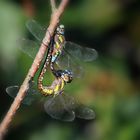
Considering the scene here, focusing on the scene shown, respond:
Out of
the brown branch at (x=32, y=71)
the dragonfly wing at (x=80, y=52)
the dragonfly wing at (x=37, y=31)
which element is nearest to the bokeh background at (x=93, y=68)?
the dragonfly wing at (x=80, y=52)

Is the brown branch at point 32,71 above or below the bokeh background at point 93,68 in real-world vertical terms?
above

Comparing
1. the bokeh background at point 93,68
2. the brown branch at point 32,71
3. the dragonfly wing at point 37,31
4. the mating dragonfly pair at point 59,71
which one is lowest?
the bokeh background at point 93,68

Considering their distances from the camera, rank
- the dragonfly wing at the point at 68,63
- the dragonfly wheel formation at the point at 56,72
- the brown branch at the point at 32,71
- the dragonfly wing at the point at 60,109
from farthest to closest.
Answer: the dragonfly wing at the point at 60,109 → the dragonfly wing at the point at 68,63 → the dragonfly wheel formation at the point at 56,72 → the brown branch at the point at 32,71

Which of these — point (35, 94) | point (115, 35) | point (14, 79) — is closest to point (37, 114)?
point (14, 79)

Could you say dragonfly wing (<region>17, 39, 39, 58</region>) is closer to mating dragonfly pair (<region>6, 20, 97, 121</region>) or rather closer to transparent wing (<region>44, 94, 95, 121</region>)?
mating dragonfly pair (<region>6, 20, 97, 121</region>)

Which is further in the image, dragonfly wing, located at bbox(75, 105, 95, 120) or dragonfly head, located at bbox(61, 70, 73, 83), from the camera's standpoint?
dragonfly wing, located at bbox(75, 105, 95, 120)

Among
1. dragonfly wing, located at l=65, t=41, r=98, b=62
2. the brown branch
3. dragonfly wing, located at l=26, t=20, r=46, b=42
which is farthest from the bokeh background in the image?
the brown branch

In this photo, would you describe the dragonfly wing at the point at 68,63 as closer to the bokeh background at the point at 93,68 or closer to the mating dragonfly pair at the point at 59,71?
the mating dragonfly pair at the point at 59,71

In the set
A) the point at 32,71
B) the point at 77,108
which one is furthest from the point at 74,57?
the point at 32,71
